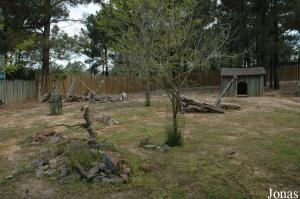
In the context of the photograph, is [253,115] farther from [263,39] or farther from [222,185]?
[263,39]

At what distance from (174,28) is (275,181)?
3.92 meters

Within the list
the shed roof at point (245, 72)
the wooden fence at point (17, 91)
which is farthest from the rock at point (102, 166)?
the wooden fence at point (17, 91)

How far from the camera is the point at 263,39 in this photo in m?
24.0

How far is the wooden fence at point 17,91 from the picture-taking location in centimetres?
2048

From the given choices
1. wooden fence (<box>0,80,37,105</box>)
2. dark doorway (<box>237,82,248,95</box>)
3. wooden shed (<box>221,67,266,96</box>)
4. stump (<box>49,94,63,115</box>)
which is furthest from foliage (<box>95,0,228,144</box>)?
wooden fence (<box>0,80,37,105</box>)

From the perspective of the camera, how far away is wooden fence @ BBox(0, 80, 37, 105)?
20484mm

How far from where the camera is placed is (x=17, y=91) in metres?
22.0

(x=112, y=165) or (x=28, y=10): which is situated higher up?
(x=28, y=10)

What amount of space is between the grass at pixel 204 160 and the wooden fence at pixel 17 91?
9.26 meters

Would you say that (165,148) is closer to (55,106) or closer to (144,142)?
(144,142)

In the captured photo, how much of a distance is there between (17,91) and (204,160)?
16743 millimetres

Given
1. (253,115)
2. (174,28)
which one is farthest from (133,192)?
(253,115)

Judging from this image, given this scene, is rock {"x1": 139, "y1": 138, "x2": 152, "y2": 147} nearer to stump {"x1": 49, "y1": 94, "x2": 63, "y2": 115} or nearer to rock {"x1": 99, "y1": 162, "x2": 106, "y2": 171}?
rock {"x1": 99, "y1": 162, "x2": 106, "y2": 171}
